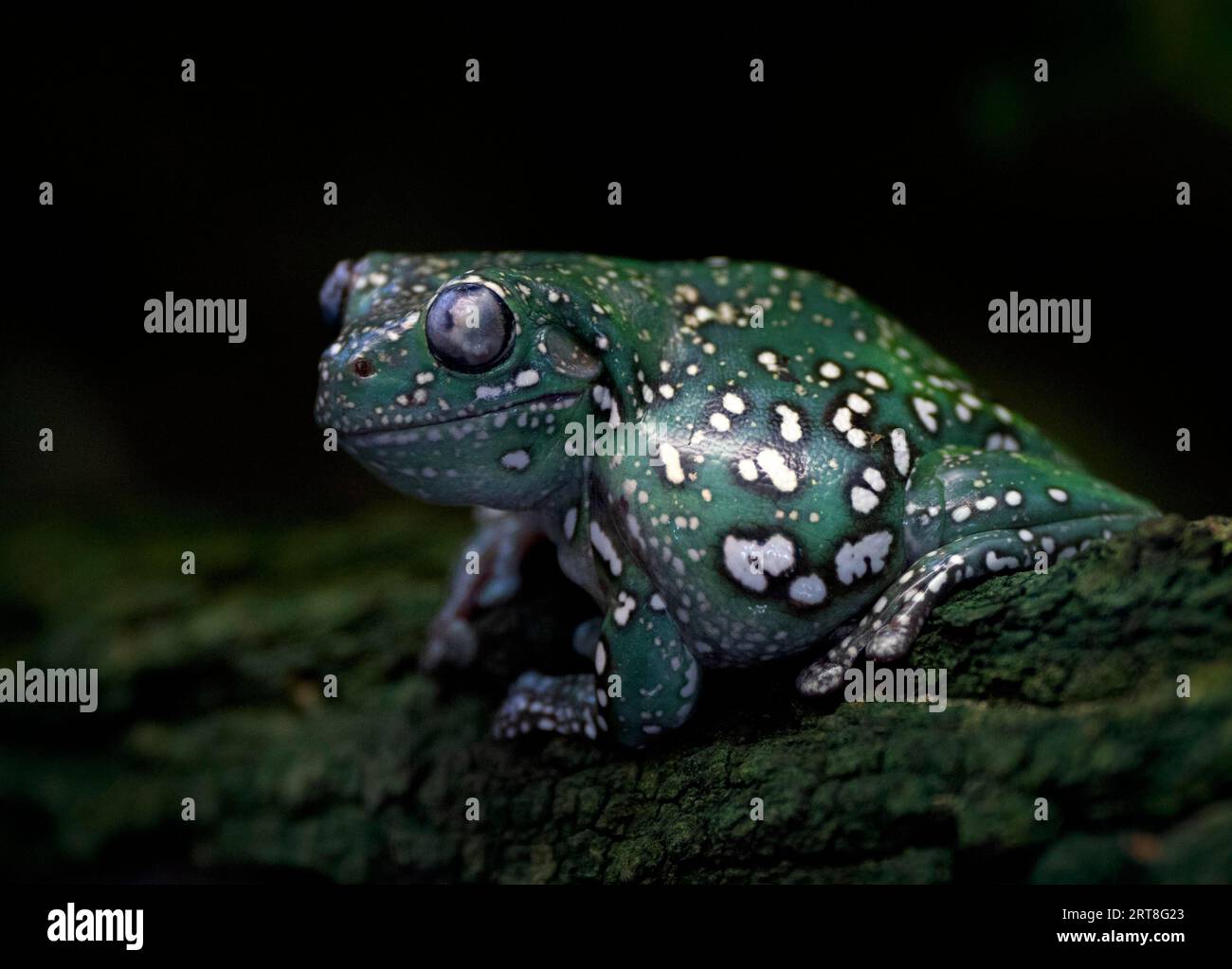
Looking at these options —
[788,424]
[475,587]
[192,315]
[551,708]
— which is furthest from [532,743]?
[192,315]

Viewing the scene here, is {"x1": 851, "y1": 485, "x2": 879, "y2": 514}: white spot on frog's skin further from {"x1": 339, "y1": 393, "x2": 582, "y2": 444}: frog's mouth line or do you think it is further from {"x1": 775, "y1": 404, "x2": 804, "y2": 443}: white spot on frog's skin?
{"x1": 339, "y1": 393, "x2": 582, "y2": 444}: frog's mouth line

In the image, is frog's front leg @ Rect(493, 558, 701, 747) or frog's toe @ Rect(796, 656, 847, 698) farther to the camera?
frog's front leg @ Rect(493, 558, 701, 747)

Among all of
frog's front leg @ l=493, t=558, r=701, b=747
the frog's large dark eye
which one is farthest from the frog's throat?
frog's front leg @ l=493, t=558, r=701, b=747

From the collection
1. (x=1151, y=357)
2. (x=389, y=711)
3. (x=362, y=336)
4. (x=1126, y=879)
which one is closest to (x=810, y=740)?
(x=1126, y=879)

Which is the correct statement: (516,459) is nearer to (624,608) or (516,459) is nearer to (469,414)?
(469,414)

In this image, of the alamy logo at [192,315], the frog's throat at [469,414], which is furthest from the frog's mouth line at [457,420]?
the alamy logo at [192,315]

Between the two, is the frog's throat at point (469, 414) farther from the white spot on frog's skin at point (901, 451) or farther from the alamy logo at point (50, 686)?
the alamy logo at point (50, 686)

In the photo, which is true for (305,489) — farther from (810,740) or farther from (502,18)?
(810,740)
